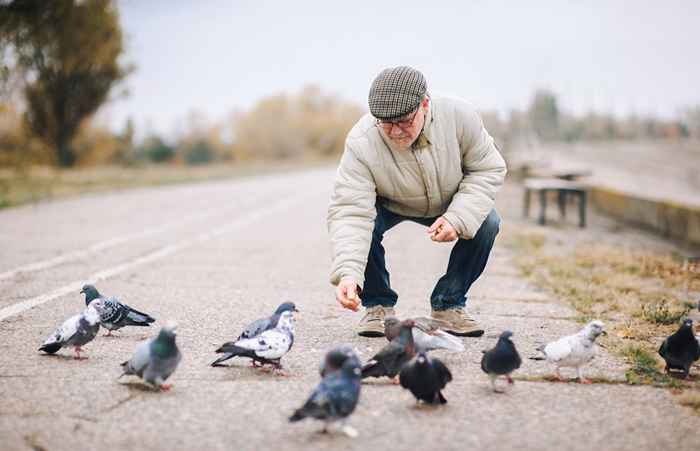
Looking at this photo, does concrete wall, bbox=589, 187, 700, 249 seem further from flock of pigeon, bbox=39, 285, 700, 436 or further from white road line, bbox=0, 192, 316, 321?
flock of pigeon, bbox=39, 285, 700, 436

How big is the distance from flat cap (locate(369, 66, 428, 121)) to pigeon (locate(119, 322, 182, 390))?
174 centimetres

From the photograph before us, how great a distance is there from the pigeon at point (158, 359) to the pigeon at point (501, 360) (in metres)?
1.58

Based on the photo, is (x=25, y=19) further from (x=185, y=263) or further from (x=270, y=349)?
(x=270, y=349)

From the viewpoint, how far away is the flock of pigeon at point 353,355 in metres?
3.47

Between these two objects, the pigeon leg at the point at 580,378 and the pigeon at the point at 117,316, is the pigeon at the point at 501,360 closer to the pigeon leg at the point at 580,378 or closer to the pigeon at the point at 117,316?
the pigeon leg at the point at 580,378

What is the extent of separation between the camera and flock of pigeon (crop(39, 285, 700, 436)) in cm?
347

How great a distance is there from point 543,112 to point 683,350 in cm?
2842

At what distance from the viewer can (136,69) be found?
104 ft

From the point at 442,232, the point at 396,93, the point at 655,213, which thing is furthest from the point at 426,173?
the point at 655,213

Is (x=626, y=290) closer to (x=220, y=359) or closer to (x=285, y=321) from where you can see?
(x=285, y=321)

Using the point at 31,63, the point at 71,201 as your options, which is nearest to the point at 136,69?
the point at 31,63

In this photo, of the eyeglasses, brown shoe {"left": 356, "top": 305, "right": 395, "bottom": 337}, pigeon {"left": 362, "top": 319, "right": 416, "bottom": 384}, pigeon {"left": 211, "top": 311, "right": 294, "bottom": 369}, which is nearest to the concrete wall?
brown shoe {"left": 356, "top": 305, "right": 395, "bottom": 337}

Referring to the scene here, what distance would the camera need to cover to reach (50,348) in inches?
182

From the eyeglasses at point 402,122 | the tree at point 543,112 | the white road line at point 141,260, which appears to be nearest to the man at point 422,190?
the eyeglasses at point 402,122
